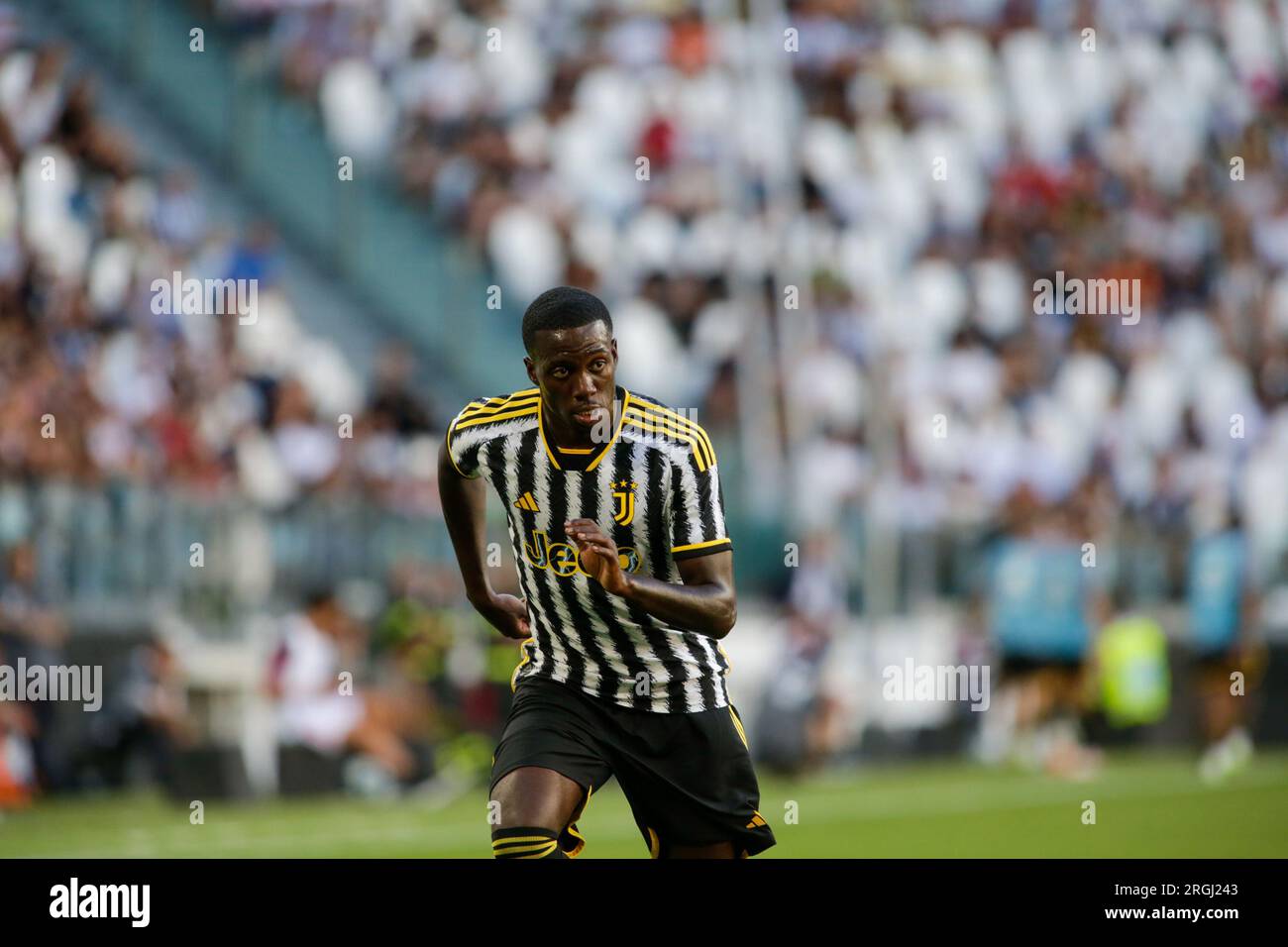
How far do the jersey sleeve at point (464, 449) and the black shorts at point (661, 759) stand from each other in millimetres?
749

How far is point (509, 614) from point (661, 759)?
76 cm

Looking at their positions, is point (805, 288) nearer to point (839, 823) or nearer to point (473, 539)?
point (839, 823)

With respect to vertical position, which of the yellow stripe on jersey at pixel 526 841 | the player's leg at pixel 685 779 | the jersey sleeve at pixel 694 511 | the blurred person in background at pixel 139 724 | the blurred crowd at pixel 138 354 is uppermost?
the blurred crowd at pixel 138 354

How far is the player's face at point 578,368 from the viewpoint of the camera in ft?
20.2

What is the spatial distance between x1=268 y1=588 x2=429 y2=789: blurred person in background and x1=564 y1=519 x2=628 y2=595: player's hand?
8190mm

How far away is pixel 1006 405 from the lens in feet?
63.8

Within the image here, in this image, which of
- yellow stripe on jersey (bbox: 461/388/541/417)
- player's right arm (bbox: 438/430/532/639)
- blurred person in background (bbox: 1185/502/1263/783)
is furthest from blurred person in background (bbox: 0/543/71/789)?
blurred person in background (bbox: 1185/502/1263/783)

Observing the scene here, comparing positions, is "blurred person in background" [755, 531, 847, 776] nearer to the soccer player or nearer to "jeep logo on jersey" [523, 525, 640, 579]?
the soccer player

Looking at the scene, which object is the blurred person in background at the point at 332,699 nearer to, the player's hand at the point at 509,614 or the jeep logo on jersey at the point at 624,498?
the player's hand at the point at 509,614

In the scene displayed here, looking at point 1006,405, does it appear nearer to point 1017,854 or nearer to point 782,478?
point 782,478

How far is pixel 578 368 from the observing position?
617 centimetres

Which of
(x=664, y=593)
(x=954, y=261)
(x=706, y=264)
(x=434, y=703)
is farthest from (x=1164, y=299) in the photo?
(x=664, y=593)

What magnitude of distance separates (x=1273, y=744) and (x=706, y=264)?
6799 mm

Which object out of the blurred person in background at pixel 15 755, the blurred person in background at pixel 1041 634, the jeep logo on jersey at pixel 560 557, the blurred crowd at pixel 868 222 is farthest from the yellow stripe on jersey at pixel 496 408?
the blurred person in background at pixel 1041 634
